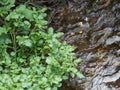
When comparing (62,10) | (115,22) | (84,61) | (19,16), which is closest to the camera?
(19,16)

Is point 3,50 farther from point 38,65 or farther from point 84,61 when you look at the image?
point 84,61

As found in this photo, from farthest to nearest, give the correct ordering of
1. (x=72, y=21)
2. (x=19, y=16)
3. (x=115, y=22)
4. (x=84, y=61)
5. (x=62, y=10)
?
1. (x=62, y=10)
2. (x=72, y=21)
3. (x=115, y=22)
4. (x=84, y=61)
5. (x=19, y=16)

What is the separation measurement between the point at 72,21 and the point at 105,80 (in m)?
1.45

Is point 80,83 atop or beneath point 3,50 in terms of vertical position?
beneath

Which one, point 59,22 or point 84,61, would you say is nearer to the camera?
point 84,61

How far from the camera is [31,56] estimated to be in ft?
11.1

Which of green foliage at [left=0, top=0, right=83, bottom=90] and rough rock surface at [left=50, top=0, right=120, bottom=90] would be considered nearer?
green foliage at [left=0, top=0, right=83, bottom=90]

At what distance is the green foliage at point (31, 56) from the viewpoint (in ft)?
10.2

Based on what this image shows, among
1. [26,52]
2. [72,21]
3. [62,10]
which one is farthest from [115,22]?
[26,52]

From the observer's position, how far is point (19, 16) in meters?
3.33

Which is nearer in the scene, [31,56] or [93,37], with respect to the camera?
[31,56]

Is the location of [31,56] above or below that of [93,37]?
below

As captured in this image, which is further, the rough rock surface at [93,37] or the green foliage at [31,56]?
the rough rock surface at [93,37]

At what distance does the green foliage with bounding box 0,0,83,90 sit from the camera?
3.10 metres
